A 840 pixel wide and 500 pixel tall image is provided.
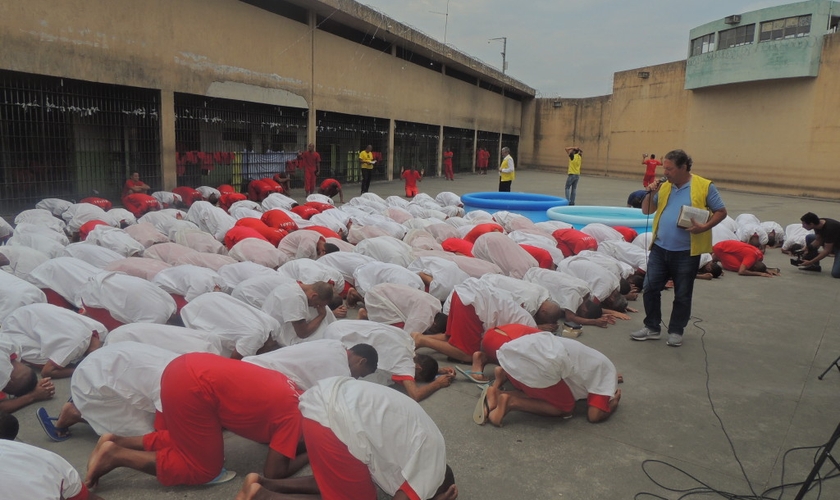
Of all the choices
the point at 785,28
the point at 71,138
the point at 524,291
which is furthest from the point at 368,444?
the point at 785,28

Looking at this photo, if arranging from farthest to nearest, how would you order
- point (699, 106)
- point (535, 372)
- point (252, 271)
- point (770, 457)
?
point (699, 106) < point (252, 271) < point (535, 372) < point (770, 457)

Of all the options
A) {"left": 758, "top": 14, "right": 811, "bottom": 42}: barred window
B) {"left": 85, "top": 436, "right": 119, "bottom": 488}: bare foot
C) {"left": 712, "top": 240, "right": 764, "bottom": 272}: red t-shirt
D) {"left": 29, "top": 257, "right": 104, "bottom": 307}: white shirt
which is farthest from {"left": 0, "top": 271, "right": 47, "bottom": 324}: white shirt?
{"left": 758, "top": 14, "right": 811, "bottom": 42}: barred window

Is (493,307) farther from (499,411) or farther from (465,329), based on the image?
(499,411)

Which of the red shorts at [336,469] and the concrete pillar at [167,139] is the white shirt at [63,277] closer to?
the red shorts at [336,469]

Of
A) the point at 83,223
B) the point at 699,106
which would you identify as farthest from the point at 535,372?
the point at 699,106

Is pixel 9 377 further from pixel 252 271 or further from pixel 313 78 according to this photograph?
pixel 313 78

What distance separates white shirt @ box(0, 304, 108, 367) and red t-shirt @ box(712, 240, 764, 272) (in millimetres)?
7734

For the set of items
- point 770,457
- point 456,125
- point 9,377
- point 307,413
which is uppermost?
point 456,125

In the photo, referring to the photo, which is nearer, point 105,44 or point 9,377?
point 9,377

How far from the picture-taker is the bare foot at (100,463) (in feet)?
8.52

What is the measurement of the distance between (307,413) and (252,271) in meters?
2.98

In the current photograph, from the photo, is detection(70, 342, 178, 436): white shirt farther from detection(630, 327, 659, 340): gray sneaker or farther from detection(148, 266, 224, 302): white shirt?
detection(630, 327, 659, 340): gray sneaker

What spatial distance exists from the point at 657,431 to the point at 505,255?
3067 mm

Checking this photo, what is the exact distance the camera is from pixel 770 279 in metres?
7.64
